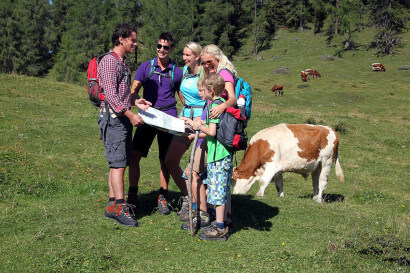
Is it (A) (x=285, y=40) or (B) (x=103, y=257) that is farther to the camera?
(A) (x=285, y=40)

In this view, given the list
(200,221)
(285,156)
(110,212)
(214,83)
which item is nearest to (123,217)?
(110,212)

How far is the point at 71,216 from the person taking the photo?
5.43 meters

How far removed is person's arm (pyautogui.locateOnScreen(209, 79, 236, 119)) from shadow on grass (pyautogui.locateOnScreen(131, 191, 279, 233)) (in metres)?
1.70

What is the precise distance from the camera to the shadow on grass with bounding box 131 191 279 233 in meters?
5.73

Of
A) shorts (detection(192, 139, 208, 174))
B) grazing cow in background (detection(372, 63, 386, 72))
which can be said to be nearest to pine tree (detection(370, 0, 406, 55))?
grazing cow in background (detection(372, 63, 386, 72))

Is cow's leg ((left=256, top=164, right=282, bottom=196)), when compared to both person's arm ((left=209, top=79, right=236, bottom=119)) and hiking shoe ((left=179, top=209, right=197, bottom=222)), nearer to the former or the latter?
hiking shoe ((left=179, top=209, right=197, bottom=222))

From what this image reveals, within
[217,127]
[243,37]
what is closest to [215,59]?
[217,127]

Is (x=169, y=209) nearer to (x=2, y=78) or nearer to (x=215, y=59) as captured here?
(x=215, y=59)

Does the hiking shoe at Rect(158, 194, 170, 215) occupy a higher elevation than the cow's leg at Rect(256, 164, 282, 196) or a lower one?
higher

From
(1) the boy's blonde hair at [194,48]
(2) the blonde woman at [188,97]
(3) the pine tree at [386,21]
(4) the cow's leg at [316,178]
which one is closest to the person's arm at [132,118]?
(2) the blonde woman at [188,97]

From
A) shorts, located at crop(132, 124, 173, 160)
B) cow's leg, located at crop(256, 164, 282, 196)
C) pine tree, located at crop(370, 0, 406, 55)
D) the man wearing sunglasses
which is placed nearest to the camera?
the man wearing sunglasses

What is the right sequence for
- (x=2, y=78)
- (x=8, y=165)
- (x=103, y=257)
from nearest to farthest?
(x=103, y=257), (x=8, y=165), (x=2, y=78)

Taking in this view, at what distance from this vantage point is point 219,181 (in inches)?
190

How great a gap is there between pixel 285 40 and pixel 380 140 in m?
44.5
